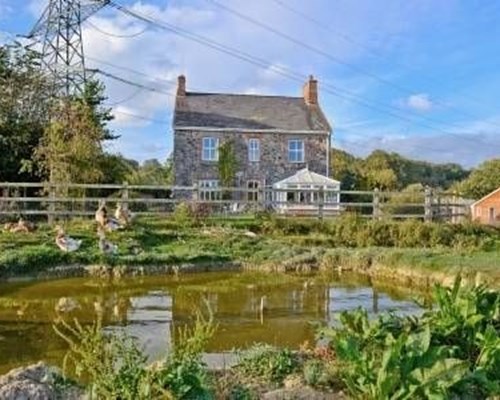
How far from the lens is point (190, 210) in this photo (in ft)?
72.4

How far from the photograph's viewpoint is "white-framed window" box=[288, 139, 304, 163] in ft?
123

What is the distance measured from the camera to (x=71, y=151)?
2277cm

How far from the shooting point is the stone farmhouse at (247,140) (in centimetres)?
3647

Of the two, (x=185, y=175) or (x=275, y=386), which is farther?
(x=185, y=175)

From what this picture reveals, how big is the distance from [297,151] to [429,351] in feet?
108

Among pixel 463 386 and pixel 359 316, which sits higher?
pixel 359 316

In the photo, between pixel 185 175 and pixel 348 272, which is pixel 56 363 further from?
pixel 185 175

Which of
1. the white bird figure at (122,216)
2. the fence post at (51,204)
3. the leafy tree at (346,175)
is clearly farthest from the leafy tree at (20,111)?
the leafy tree at (346,175)

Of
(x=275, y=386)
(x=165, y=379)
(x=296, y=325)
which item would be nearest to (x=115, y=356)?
A: (x=165, y=379)

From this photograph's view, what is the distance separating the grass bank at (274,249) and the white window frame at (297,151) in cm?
1576

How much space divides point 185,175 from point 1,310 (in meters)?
26.1

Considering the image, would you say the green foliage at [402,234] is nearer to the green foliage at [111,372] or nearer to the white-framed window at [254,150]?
the green foliage at [111,372]

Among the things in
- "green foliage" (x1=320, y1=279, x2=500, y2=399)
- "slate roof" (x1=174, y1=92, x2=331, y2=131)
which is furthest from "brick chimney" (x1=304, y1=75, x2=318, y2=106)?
"green foliage" (x1=320, y1=279, x2=500, y2=399)

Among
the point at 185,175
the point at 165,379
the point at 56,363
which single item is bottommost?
the point at 56,363
